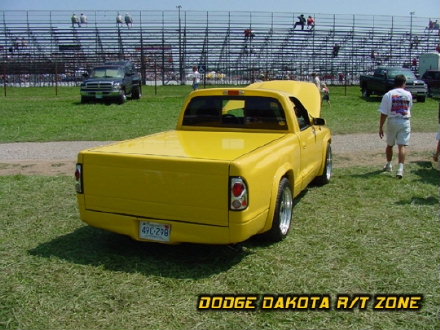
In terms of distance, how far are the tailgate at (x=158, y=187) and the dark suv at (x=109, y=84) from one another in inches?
673

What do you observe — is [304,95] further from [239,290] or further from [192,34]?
[192,34]

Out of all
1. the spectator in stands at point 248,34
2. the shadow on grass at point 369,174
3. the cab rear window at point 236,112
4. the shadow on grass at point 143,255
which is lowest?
the shadow on grass at point 143,255

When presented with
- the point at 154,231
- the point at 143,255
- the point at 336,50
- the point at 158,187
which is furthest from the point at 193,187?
the point at 336,50

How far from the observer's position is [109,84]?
20.9 m

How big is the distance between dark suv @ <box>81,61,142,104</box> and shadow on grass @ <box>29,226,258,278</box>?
54.1ft

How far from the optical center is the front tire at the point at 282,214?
4676mm

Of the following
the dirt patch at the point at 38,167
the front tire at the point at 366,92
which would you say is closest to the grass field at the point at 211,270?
the dirt patch at the point at 38,167

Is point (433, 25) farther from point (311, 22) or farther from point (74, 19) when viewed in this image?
point (74, 19)

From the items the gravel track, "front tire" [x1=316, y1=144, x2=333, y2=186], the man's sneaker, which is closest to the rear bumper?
"front tire" [x1=316, y1=144, x2=333, y2=186]

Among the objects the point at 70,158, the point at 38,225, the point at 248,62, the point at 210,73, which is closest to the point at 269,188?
→ the point at 38,225

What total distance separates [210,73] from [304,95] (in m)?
34.1

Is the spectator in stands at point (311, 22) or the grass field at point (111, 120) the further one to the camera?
the spectator in stands at point (311, 22)

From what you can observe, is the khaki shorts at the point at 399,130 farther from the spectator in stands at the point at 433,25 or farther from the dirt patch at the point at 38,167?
the spectator in stands at the point at 433,25

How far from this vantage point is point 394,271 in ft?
13.8
